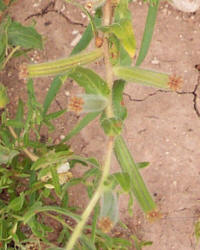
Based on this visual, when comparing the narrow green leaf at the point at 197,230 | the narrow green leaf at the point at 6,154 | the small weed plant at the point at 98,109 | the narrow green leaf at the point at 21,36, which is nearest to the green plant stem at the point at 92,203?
the small weed plant at the point at 98,109

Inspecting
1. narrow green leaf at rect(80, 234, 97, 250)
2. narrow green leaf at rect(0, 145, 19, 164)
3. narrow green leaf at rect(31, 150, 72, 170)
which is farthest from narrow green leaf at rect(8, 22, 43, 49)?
narrow green leaf at rect(80, 234, 97, 250)

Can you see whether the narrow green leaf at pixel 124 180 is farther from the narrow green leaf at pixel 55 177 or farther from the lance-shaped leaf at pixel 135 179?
the narrow green leaf at pixel 55 177

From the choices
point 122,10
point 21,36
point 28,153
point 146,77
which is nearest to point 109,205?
point 146,77

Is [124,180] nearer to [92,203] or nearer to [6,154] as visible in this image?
[92,203]

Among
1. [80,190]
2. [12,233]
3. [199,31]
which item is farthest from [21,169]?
[199,31]

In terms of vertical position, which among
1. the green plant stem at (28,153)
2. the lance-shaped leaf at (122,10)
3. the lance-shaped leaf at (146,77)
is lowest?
the green plant stem at (28,153)

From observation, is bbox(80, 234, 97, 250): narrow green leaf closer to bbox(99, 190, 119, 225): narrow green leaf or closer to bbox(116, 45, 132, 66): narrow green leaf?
bbox(99, 190, 119, 225): narrow green leaf
